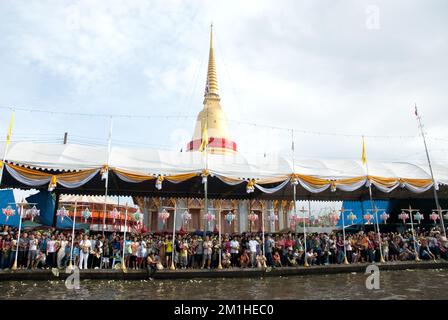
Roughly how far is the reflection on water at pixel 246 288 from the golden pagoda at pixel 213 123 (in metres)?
17.3

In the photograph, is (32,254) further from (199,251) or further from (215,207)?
(215,207)

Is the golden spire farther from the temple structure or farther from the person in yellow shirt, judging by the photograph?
the person in yellow shirt

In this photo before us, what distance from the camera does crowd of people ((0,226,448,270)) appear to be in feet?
45.4

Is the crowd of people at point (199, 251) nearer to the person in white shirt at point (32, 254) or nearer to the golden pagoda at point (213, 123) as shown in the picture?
the person in white shirt at point (32, 254)

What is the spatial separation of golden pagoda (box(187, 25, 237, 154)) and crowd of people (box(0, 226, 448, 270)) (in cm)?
1353

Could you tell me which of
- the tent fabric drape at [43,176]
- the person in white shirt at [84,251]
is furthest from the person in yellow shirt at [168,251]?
the tent fabric drape at [43,176]

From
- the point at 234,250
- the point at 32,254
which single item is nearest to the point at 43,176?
the point at 32,254

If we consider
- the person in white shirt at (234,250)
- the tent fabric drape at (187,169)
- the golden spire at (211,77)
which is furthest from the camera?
the golden spire at (211,77)

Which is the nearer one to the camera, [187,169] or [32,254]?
[32,254]

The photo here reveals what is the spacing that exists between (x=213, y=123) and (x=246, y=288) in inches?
843

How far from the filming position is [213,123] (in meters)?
31.1

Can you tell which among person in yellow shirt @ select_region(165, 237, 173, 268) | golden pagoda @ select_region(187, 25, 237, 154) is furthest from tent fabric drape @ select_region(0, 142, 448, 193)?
golden pagoda @ select_region(187, 25, 237, 154)

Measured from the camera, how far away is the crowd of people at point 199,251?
13852mm
